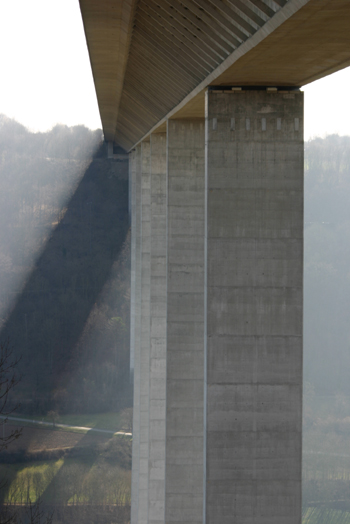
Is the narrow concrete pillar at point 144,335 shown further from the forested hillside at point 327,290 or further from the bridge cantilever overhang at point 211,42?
the forested hillside at point 327,290

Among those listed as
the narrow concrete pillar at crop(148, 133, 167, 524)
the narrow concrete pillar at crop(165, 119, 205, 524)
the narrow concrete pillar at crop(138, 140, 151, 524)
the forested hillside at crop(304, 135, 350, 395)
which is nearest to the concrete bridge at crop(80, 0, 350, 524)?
the narrow concrete pillar at crop(165, 119, 205, 524)

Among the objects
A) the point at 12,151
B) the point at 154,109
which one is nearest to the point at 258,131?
the point at 154,109

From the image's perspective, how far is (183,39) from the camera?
31.3 ft

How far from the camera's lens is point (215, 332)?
33.2 ft

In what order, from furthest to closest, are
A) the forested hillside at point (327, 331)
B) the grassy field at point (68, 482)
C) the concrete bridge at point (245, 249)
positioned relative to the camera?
the forested hillside at point (327, 331), the grassy field at point (68, 482), the concrete bridge at point (245, 249)

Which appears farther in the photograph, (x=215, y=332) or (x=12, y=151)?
(x=12, y=151)

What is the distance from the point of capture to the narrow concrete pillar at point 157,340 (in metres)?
19.5

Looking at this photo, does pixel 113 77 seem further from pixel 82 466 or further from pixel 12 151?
pixel 12 151

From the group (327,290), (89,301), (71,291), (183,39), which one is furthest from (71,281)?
(183,39)

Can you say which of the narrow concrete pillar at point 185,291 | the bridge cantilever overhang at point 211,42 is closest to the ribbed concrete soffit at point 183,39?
the bridge cantilever overhang at point 211,42

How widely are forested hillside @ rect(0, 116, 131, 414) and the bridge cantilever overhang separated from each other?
4583cm

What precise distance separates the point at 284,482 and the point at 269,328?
2.55m

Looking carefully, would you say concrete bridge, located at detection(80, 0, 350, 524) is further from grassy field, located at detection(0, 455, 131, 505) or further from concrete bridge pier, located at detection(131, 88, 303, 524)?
grassy field, located at detection(0, 455, 131, 505)

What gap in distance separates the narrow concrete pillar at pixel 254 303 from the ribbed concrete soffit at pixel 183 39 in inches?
39.7
